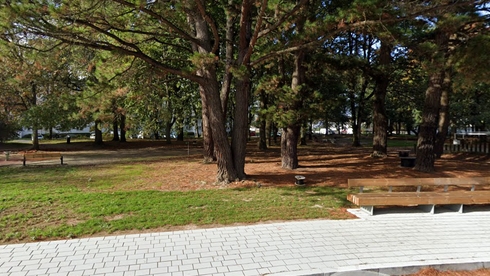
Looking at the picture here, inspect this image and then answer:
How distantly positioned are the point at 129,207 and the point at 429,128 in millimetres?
10888

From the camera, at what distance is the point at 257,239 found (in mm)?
5227

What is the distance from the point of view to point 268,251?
4.72m

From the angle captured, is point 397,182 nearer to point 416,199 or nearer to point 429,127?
point 416,199

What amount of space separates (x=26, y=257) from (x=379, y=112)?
1679 centimetres

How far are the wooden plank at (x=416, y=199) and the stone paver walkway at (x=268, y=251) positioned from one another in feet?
1.88

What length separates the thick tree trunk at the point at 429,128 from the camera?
11703 mm

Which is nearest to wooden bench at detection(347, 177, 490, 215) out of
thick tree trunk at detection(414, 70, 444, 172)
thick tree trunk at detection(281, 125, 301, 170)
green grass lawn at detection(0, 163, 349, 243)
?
green grass lawn at detection(0, 163, 349, 243)

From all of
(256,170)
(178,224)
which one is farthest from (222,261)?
(256,170)

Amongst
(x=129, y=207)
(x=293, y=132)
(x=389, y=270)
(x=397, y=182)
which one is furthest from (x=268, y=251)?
(x=293, y=132)

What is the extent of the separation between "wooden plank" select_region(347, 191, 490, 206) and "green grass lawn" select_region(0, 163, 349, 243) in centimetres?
56

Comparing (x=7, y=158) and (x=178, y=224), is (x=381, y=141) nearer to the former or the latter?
(x=178, y=224)

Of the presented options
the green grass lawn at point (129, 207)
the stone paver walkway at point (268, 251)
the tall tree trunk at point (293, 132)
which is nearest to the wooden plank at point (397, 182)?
the green grass lawn at point (129, 207)

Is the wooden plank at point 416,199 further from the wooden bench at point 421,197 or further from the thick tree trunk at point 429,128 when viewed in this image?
the thick tree trunk at point 429,128

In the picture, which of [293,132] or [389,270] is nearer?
[389,270]
